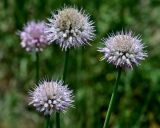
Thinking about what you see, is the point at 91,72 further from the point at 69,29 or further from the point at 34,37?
the point at 69,29

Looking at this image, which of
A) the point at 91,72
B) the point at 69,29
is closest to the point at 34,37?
the point at 69,29

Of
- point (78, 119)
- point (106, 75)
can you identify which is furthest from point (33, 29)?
point (106, 75)

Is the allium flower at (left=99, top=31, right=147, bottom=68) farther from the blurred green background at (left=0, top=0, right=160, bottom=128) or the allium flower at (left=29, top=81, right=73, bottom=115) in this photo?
the blurred green background at (left=0, top=0, right=160, bottom=128)

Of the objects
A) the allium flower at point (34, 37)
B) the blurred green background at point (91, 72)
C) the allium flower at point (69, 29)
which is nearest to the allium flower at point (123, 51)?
the allium flower at point (69, 29)

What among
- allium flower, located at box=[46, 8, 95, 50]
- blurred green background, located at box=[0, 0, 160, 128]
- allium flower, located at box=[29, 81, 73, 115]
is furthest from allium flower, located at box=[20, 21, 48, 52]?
blurred green background, located at box=[0, 0, 160, 128]

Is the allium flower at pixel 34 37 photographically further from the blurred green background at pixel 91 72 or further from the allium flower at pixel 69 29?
the blurred green background at pixel 91 72

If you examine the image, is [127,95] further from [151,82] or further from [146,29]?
[146,29]
